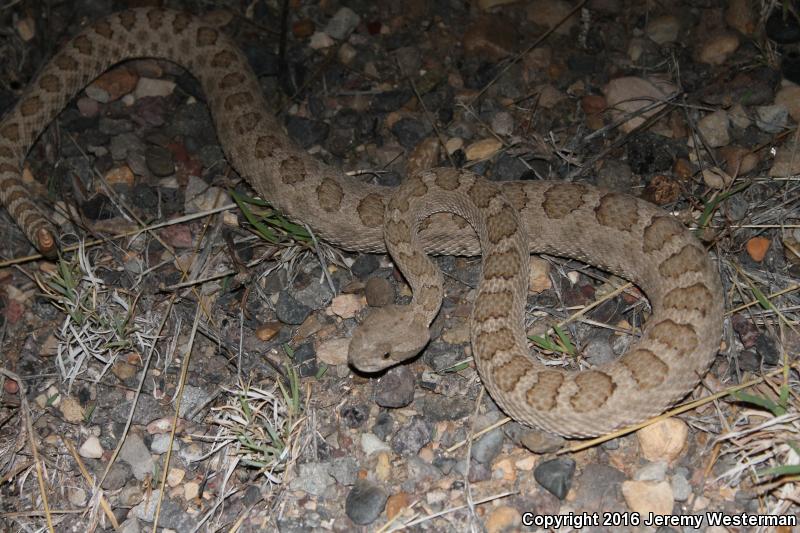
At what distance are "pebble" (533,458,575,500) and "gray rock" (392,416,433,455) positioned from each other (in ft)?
2.68

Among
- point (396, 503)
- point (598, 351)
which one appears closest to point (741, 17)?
point (598, 351)

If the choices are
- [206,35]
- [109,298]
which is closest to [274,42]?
[206,35]

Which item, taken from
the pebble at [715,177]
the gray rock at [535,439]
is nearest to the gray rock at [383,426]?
the gray rock at [535,439]

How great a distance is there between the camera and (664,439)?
4.99 meters

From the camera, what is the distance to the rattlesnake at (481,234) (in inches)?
200

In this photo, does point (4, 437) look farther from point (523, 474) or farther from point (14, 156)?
point (523, 474)

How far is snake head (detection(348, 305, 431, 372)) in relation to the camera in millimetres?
5445

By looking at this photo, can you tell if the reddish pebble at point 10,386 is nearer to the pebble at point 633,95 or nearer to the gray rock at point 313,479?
the gray rock at point 313,479

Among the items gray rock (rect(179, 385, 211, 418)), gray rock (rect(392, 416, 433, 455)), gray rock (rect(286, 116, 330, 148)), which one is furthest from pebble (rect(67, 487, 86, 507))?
gray rock (rect(286, 116, 330, 148))

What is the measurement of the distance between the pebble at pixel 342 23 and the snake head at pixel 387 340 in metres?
3.60

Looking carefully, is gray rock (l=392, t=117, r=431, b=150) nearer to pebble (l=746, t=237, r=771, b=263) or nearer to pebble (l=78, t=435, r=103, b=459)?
pebble (l=746, t=237, r=771, b=263)

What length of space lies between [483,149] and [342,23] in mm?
2304

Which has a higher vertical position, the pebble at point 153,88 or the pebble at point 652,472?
the pebble at point 153,88

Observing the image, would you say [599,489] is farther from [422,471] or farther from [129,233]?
[129,233]
